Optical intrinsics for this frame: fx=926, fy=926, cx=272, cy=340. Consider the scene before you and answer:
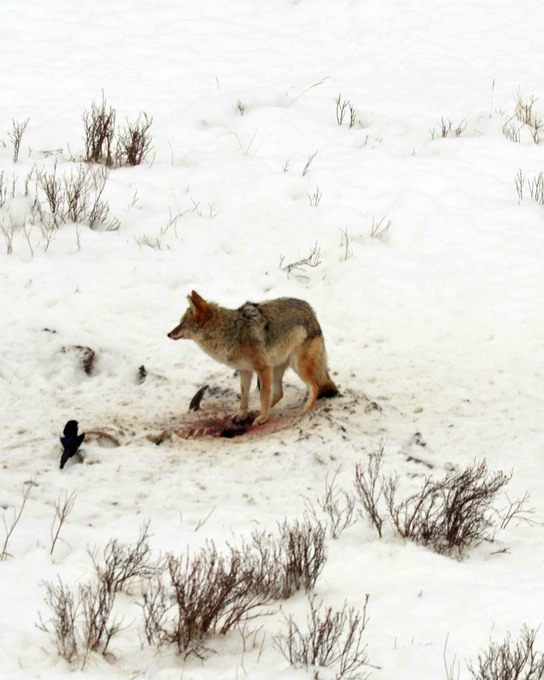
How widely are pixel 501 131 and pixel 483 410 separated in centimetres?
710

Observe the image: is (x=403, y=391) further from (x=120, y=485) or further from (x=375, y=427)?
(x=120, y=485)

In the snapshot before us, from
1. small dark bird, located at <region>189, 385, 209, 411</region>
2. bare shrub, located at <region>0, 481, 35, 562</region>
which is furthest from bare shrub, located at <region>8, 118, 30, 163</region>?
bare shrub, located at <region>0, 481, 35, 562</region>

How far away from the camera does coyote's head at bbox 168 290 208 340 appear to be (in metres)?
8.17

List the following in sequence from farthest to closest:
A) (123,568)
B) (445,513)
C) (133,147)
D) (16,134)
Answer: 1. (133,147)
2. (16,134)
3. (445,513)
4. (123,568)

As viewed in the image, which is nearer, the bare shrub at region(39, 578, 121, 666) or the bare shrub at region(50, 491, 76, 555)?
the bare shrub at region(39, 578, 121, 666)

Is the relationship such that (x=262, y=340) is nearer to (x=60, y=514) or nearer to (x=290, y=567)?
(x=60, y=514)

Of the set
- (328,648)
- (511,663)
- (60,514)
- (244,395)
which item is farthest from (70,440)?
(511,663)

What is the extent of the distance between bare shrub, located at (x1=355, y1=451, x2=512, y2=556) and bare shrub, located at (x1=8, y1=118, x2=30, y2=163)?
8048 millimetres

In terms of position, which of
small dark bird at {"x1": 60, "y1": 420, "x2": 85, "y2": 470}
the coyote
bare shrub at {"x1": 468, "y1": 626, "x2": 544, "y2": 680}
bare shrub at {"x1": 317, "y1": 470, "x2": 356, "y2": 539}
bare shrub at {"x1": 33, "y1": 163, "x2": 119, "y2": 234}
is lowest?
bare shrub at {"x1": 317, "y1": 470, "x2": 356, "y2": 539}

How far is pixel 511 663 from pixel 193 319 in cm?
455

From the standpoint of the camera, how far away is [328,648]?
4.54 m

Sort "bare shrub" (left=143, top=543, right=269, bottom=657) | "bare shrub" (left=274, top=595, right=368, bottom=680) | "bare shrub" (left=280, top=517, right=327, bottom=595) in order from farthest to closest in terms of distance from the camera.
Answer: "bare shrub" (left=280, top=517, right=327, bottom=595) → "bare shrub" (left=143, top=543, right=269, bottom=657) → "bare shrub" (left=274, top=595, right=368, bottom=680)

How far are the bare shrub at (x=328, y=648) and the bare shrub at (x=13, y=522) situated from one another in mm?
1829

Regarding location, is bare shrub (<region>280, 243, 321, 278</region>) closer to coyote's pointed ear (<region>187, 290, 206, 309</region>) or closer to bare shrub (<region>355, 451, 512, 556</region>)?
coyote's pointed ear (<region>187, 290, 206, 309</region>)
